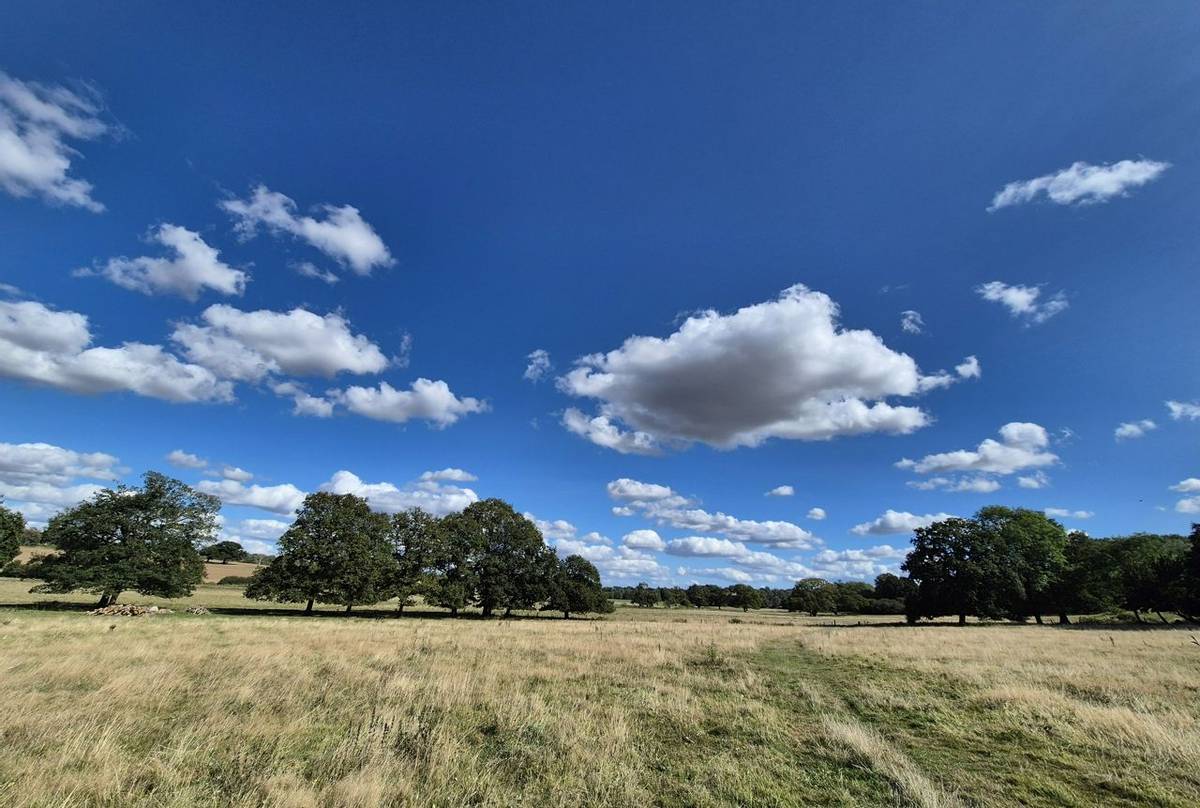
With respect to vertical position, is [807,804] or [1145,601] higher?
[1145,601]

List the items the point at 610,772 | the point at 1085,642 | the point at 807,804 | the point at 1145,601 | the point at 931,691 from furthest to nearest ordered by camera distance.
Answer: the point at 1145,601
the point at 1085,642
the point at 931,691
the point at 610,772
the point at 807,804

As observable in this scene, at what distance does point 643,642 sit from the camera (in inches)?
1124

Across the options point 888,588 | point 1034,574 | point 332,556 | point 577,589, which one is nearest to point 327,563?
point 332,556

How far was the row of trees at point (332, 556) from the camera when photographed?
1610 inches

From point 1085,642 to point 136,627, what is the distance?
53780 millimetres

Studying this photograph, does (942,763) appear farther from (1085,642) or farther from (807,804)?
(1085,642)

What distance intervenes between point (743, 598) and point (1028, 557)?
3022 inches

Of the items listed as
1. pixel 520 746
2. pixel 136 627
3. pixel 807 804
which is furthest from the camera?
pixel 136 627

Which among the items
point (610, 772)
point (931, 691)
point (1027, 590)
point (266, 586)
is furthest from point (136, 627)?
point (1027, 590)

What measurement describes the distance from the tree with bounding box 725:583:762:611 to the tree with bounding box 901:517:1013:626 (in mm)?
76455

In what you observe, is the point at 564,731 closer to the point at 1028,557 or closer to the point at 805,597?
the point at 1028,557

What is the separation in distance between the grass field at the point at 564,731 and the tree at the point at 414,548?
113ft

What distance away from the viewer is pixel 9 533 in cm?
5125

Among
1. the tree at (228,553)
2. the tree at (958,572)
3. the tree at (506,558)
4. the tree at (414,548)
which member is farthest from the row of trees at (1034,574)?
the tree at (228,553)
